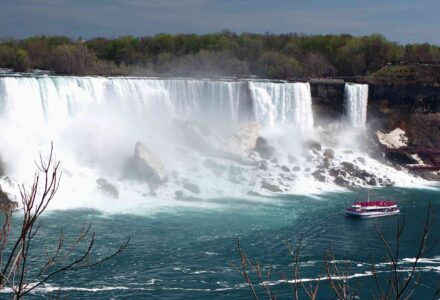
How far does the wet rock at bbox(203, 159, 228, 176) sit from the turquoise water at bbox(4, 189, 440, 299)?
5.15m

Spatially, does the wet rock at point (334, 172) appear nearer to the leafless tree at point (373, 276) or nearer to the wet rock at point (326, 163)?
the wet rock at point (326, 163)

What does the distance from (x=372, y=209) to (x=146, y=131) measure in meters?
18.2

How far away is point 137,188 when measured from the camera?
3534cm

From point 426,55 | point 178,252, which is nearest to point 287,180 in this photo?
point 178,252

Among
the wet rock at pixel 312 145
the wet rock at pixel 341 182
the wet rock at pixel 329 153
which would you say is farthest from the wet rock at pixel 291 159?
the wet rock at pixel 341 182

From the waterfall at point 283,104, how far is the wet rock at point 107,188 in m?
17.5

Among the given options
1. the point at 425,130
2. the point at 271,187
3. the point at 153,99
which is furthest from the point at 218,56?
the point at 271,187

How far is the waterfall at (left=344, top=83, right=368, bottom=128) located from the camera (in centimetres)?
5184

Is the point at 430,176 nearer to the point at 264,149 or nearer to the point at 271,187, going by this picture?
the point at 264,149

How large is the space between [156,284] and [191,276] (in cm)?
140

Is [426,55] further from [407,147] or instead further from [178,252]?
[178,252]

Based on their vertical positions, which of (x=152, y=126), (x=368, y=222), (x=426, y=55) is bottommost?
(x=368, y=222)

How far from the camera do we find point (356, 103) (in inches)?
2052

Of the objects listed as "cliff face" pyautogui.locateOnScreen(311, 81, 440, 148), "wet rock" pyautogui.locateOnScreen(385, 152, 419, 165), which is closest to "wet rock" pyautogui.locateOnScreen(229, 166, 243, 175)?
"wet rock" pyautogui.locateOnScreen(385, 152, 419, 165)
